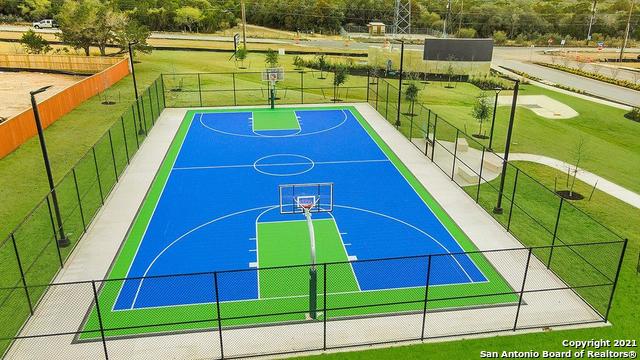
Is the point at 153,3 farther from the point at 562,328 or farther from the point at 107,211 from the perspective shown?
the point at 562,328

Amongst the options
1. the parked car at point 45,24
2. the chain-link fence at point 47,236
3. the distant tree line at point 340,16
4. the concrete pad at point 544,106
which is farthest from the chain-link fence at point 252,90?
the parked car at point 45,24

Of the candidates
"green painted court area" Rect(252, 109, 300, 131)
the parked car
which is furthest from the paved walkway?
the parked car

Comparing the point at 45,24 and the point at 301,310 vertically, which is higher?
the point at 45,24

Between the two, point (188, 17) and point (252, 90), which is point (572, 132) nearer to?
point (252, 90)

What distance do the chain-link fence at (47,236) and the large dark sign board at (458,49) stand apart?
35807mm

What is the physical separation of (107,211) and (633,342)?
727 inches

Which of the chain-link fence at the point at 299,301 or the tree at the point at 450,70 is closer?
the chain-link fence at the point at 299,301

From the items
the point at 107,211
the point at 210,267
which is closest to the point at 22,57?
the point at 107,211

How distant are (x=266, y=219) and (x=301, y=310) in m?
6.13

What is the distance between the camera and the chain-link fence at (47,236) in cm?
1377

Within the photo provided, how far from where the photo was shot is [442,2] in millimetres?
124688

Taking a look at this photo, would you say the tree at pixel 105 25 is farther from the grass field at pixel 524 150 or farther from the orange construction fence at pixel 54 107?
the orange construction fence at pixel 54 107

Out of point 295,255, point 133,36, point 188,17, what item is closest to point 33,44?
point 133,36

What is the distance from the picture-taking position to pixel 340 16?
349ft
